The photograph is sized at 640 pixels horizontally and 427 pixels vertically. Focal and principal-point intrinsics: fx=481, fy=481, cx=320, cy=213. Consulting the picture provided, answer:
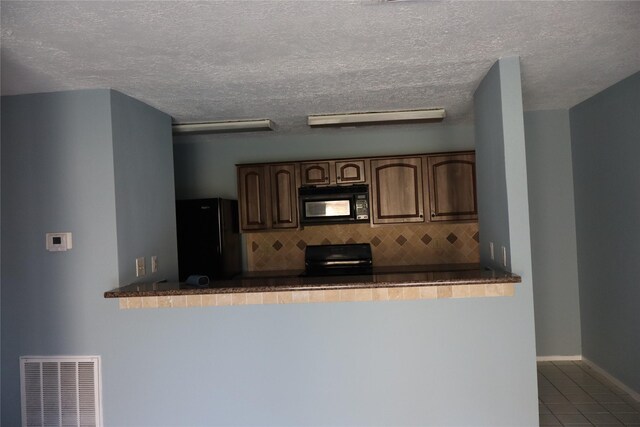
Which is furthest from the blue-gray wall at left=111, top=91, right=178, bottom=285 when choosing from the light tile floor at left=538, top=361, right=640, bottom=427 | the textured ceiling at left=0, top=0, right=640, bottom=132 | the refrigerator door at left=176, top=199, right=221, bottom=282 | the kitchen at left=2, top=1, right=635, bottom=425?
the light tile floor at left=538, top=361, right=640, bottom=427

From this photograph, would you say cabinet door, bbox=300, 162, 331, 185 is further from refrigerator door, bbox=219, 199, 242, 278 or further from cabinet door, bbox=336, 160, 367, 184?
refrigerator door, bbox=219, 199, 242, 278

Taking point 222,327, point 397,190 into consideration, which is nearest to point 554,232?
point 397,190

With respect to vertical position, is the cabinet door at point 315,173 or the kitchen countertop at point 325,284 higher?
the cabinet door at point 315,173

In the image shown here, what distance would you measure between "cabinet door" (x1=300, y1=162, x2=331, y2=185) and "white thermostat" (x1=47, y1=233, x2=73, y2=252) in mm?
2379

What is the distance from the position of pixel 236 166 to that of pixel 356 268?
5.27ft

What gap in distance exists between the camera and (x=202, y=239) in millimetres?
4531

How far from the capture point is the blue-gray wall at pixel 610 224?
11.2 ft

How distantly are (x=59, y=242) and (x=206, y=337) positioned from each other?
112cm

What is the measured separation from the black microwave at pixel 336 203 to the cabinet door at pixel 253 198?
1.33 ft

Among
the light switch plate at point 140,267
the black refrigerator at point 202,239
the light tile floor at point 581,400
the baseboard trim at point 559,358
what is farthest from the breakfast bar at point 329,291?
the baseboard trim at point 559,358

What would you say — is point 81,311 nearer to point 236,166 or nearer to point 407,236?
point 236,166

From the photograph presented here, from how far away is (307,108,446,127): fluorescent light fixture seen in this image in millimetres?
4039

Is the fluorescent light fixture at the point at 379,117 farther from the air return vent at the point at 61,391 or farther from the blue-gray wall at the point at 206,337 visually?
the air return vent at the point at 61,391

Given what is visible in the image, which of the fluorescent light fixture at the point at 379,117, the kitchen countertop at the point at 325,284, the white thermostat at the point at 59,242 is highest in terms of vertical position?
the fluorescent light fixture at the point at 379,117
